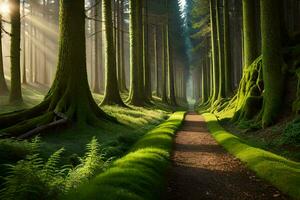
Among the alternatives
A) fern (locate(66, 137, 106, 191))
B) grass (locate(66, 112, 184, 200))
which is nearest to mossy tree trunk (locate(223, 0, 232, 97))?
grass (locate(66, 112, 184, 200))

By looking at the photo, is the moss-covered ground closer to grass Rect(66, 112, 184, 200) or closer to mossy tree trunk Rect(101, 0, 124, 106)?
grass Rect(66, 112, 184, 200)

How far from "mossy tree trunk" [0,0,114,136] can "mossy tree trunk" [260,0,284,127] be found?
24.3ft

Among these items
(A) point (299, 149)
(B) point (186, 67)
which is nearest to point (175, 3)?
(B) point (186, 67)

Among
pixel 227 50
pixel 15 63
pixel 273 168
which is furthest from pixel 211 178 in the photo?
pixel 227 50

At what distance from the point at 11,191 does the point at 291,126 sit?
1044cm

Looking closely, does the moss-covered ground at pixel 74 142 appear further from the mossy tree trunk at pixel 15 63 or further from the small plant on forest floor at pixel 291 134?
the mossy tree trunk at pixel 15 63

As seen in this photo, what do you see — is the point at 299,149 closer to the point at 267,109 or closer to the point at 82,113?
the point at 267,109

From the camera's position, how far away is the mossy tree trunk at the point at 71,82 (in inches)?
570

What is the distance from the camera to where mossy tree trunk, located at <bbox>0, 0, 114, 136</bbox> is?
47.5 feet

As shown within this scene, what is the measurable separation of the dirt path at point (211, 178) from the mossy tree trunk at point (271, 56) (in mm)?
4509

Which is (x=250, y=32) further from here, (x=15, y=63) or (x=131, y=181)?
(x=131, y=181)

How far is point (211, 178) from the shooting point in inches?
360

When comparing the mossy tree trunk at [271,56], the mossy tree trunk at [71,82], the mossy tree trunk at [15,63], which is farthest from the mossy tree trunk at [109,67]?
the mossy tree trunk at [271,56]

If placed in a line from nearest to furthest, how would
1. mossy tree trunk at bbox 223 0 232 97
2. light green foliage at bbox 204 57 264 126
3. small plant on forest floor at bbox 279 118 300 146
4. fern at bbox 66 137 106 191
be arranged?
fern at bbox 66 137 106 191, small plant on forest floor at bbox 279 118 300 146, light green foliage at bbox 204 57 264 126, mossy tree trunk at bbox 223 0 232 97
